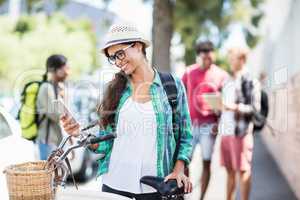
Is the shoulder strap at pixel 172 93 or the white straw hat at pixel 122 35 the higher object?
the white straw hat at pixel 122 35

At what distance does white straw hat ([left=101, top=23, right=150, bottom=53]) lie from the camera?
2764 mm

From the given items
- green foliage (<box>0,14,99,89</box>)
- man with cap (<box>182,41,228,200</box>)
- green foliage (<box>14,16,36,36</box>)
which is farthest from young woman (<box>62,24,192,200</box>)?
green foliage (<box>14,16,36,36</box>)

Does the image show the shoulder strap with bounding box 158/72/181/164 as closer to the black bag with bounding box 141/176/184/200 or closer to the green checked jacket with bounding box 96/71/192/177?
the green checked jacket with bounding box 96/71/192/177

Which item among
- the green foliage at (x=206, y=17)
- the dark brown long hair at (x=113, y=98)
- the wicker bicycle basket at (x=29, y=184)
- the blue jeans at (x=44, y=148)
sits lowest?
the blue jeans at (x=44, y=148)

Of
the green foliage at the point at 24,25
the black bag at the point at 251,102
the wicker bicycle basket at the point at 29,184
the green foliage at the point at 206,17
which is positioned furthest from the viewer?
the green foliage at the point at 24,25

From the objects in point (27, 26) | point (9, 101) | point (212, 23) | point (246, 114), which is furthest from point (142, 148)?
point (27, 26)

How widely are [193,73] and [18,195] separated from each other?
3968 mm

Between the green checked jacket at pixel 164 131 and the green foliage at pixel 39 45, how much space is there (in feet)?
57.7

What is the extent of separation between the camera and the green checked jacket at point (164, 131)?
290 cm

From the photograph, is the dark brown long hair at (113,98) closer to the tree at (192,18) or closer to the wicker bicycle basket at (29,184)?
the wicker bicycle basket at (29,184)

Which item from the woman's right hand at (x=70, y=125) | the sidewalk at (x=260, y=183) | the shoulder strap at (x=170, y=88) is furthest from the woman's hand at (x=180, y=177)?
the sidewalk at (x=260, y=183)

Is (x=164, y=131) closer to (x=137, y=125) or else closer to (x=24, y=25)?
(x=137, y=125)

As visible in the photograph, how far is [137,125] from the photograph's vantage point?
2.88 meters

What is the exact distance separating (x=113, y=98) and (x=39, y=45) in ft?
70.8
